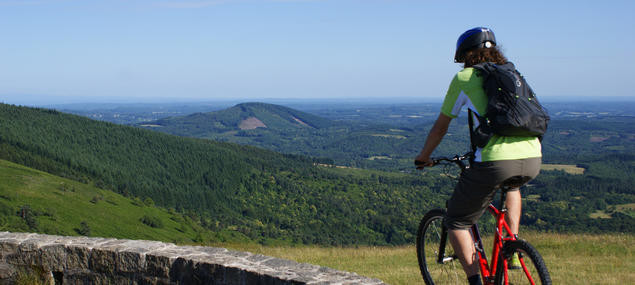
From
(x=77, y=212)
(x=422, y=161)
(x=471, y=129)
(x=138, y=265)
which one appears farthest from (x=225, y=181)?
(x=471, y=129)

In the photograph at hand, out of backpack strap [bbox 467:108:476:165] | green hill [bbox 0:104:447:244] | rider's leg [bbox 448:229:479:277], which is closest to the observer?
backpack strap [bbox 467:108:476:165]

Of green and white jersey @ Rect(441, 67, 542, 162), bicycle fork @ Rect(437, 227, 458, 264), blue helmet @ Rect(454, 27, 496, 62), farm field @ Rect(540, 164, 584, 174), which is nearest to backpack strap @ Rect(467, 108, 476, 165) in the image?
green and white jersey @ Rect(441, 67, 542, 162)

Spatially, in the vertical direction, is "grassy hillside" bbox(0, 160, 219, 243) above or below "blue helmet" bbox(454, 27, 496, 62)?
below

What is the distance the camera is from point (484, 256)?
444cm

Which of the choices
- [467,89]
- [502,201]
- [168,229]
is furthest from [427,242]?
[168,229]

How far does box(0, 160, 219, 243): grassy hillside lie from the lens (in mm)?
74938

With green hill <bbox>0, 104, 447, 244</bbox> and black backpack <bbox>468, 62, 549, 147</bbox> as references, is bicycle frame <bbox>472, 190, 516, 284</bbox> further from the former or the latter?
green hill <bbox>0, 104, 447, 244</bbox>

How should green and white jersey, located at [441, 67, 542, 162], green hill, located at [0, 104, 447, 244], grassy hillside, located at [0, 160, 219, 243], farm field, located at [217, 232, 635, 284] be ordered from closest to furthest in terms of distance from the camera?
green and white jersey, located at [441, 67, 542, 162] < farm field, located at [217, 232, 635, 284] < grassy hillside, located at [0, 160, 219, 243] < green hill, located at [0, 104, 447, 244]

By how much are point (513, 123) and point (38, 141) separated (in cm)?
14967

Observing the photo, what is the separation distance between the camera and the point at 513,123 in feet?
12.2

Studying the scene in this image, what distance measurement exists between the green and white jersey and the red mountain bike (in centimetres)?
35

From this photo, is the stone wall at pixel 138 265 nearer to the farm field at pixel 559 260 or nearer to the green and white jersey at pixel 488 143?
the green and white jersey at pixel 488 143

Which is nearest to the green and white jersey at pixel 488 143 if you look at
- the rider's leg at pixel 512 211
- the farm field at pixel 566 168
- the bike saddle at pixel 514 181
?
the bike saddle at pixel 514 181

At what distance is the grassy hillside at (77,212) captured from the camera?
7494cm
